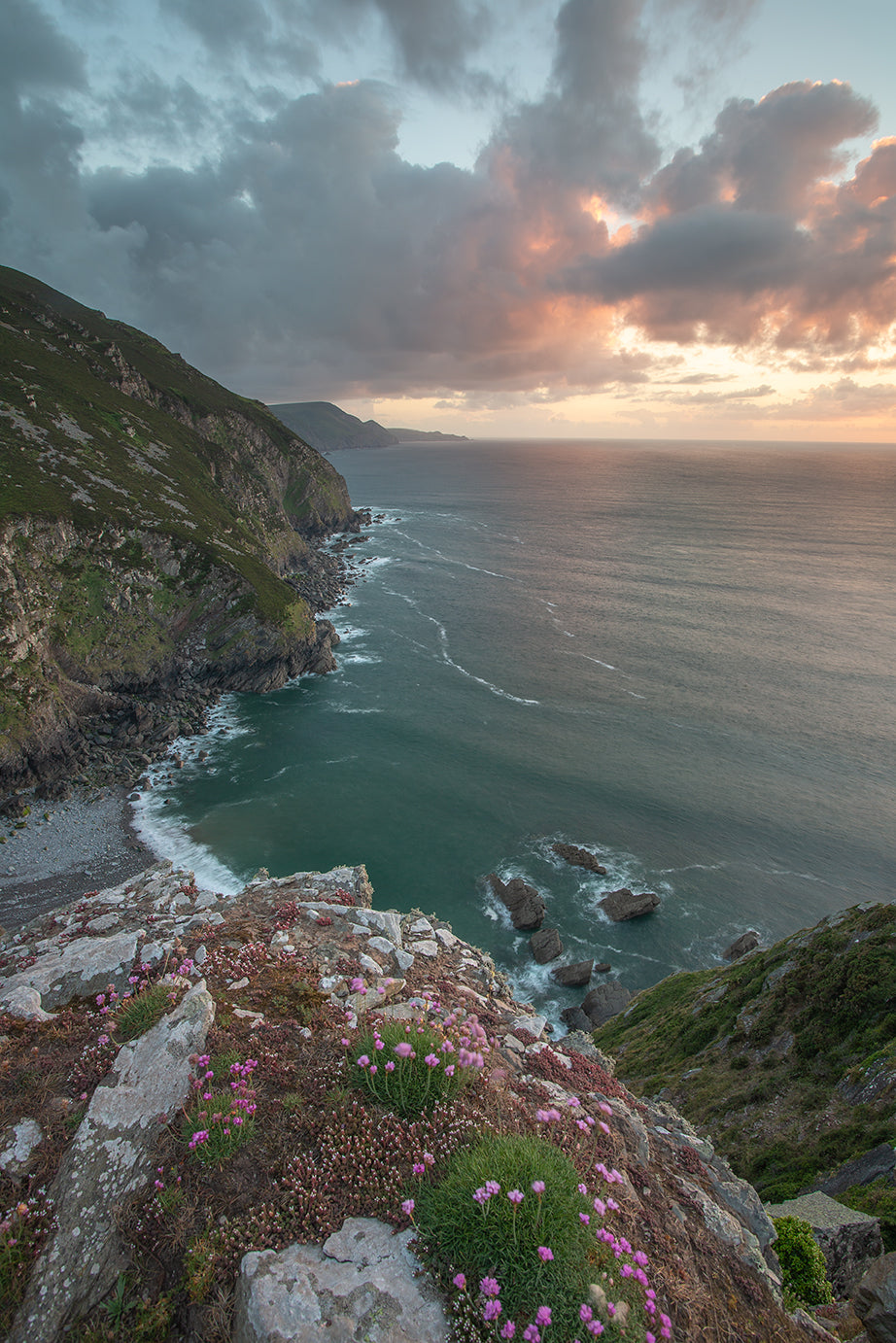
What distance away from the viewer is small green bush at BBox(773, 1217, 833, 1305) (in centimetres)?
783

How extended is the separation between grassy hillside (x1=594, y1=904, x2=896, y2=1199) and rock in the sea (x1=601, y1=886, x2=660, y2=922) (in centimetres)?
1317

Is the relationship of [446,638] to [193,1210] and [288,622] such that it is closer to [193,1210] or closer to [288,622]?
[288,622]

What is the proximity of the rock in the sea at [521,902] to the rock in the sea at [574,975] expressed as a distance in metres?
3.30

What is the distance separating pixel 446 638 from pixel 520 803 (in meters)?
38.9

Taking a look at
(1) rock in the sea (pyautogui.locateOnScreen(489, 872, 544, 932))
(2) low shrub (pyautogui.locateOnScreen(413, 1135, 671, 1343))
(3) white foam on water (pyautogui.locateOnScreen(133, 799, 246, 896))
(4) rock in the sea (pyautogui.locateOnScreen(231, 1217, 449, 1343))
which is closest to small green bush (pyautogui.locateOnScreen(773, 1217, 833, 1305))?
(2) low shrub (pyautogui.locateOnScreen(413, 1135, 671, 1343))

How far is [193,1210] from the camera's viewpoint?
6.05m

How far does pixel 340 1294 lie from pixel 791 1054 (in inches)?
734

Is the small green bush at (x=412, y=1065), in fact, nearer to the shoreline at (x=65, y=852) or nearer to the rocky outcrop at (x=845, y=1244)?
the rocky outcrop at (x=845, y=1244)

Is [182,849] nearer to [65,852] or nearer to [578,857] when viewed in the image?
[65,852]

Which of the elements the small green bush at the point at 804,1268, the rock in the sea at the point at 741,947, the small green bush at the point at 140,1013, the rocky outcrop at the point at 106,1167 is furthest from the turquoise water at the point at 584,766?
the rocky outcrop at the point at 106,1167

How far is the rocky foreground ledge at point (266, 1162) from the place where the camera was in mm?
5461

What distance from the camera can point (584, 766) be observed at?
52188mm

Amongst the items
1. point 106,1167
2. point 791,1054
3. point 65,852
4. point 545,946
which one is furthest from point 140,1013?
point 65,852

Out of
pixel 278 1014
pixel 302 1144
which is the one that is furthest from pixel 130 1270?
pixel 278 1014
